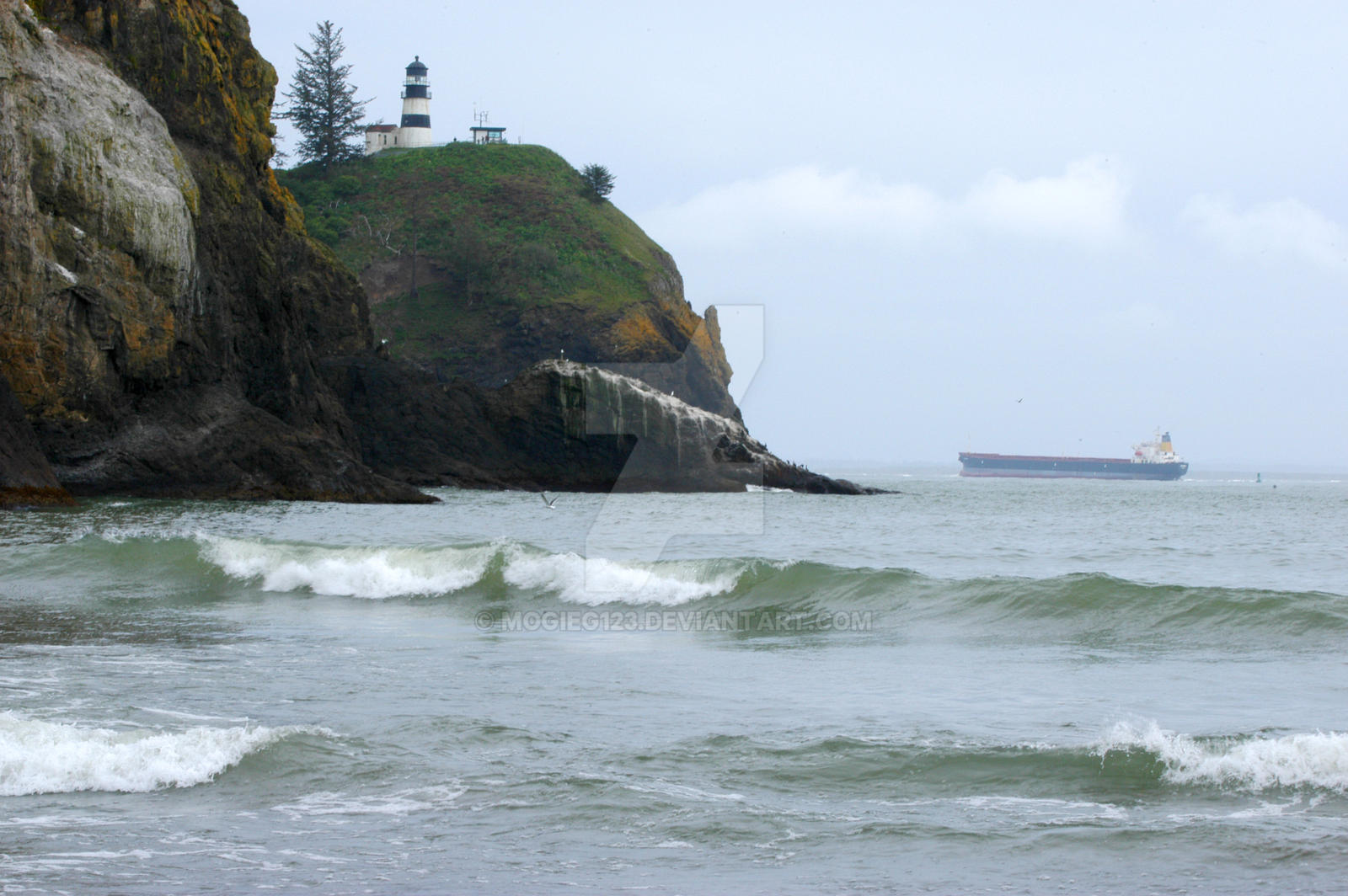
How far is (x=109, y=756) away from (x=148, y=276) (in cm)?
3061

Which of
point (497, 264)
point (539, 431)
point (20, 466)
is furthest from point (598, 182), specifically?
point (20, 466)

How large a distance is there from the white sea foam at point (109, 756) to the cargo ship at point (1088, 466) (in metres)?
115

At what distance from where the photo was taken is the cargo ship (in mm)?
111312

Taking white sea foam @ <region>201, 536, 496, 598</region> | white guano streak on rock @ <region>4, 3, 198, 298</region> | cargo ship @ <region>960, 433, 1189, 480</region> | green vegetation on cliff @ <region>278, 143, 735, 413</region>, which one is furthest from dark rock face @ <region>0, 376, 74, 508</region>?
cargo ship @ <region>960, 433, 1189, 480</region>

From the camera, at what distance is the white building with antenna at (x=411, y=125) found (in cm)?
9662

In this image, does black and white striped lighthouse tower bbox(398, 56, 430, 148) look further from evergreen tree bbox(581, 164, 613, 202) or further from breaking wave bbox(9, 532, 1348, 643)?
breaking wave bbox(9, 532, 1348, 643)

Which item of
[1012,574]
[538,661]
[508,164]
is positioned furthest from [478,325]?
[538,661]

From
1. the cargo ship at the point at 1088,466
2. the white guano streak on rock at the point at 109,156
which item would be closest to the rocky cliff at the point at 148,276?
the white guano streak on rock at the point at 109,156

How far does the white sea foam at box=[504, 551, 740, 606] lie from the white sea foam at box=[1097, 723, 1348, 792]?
8.34 metres

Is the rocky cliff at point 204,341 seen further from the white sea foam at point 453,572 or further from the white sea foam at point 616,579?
the white sea foam at point 616,579

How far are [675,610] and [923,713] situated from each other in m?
6.28

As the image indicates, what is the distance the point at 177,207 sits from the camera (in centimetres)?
3456

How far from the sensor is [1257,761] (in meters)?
5.85

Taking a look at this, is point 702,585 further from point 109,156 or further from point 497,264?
point 497,264
